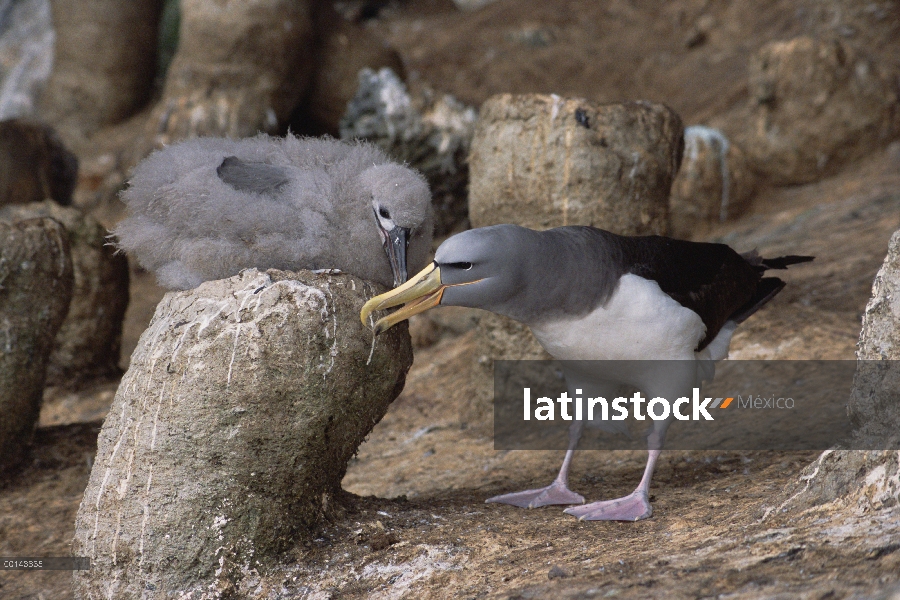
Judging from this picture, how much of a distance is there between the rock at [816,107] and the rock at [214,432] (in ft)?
25.7

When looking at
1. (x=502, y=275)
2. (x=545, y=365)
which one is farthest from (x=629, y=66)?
(x=502, y=275)

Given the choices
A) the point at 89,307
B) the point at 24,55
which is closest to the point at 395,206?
the point at 89,307

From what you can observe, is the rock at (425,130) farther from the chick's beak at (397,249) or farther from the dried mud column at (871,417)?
the dried mud column at (871,417)

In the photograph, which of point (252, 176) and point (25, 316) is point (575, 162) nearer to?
point (252, 176)

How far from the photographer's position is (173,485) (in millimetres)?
3367

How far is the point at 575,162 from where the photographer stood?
5.33 meters

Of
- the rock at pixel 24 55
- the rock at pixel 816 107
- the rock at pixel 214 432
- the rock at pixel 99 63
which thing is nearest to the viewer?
the rock at pixel 214 432

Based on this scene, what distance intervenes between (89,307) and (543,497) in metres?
4.33

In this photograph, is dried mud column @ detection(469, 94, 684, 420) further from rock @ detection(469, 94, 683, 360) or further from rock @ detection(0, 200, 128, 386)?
rock @ detection(0, 200, 128, 386)

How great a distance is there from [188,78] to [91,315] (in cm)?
433

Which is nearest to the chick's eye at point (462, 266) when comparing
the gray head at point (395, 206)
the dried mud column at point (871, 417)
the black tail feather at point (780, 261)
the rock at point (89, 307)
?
the gray head at point (395, 206)

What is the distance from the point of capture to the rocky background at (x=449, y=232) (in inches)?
125

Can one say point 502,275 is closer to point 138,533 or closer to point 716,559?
point 716,559

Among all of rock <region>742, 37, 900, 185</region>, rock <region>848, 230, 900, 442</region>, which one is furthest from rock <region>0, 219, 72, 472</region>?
rock <region>742, 37, 900, 185</region>
